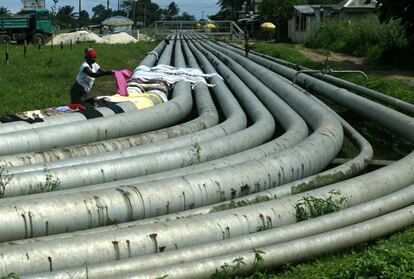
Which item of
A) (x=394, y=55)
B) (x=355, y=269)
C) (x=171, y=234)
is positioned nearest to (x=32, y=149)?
(x=171, y=234)

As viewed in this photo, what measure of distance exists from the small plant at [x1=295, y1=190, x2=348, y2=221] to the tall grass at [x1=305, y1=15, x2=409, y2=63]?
1380 centimetres

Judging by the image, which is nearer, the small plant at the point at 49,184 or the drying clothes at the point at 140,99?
the small plant at the point at 49,184

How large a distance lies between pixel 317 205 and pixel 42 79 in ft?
33.0

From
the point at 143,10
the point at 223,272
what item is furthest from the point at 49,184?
the point at 143,10

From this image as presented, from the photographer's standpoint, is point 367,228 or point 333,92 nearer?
point 367,228

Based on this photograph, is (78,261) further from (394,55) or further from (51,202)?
(394,55)

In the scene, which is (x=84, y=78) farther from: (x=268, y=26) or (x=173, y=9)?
(x=173, y=9)

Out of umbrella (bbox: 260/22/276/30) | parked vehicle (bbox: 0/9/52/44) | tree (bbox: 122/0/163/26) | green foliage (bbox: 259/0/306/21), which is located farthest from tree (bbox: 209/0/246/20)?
parked vehicle (bbox: 0/9/52/44)

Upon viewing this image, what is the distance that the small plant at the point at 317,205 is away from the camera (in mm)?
4133

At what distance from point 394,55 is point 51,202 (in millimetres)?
15443

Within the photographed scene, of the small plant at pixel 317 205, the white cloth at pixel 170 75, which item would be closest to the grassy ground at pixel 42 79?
the white cloth at pixel 170 75

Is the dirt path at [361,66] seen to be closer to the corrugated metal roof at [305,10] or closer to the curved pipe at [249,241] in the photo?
the curved pipe at [249,241]

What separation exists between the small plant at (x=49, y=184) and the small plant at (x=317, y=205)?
1734 millimetres

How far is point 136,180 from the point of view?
446cm
